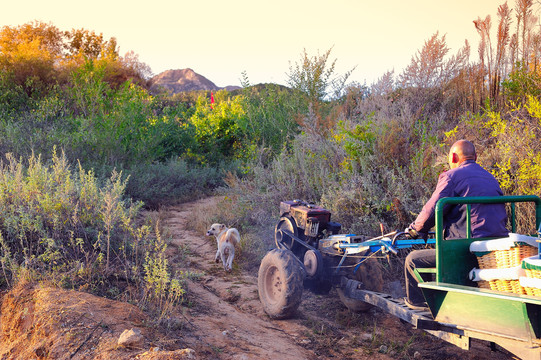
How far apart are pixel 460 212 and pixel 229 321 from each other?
2.60 meters

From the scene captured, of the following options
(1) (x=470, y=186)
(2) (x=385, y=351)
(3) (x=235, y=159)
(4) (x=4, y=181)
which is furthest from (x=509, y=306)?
(3) (x=235, y=159)

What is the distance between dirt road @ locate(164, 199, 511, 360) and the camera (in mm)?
4172

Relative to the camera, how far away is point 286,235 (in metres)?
5.97

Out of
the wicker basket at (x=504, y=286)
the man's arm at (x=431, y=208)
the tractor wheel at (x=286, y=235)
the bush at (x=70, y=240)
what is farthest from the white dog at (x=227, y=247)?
the wicker basket at (x=504, y=286)

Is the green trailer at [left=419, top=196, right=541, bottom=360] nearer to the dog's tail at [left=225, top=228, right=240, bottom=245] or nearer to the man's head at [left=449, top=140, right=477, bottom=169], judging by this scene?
the man's head at [left=449, top=140, right=477, bottom=169]

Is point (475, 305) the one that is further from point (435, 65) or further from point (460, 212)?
point (435, 65)

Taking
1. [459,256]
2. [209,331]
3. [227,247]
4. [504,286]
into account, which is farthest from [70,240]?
[504,286]

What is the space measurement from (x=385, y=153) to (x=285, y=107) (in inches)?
244

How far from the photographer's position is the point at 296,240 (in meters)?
5.68

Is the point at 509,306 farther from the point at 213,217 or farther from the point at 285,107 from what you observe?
the point at 285,107

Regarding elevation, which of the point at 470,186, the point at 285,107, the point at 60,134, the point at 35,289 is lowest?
the point at 35,289

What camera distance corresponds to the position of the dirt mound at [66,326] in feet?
11.6

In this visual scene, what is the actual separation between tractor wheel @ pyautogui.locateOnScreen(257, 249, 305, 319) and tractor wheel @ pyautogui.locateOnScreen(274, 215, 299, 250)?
0.58 m

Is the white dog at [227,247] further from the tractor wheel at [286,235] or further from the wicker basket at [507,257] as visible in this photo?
the wicker basket at [507,257]
